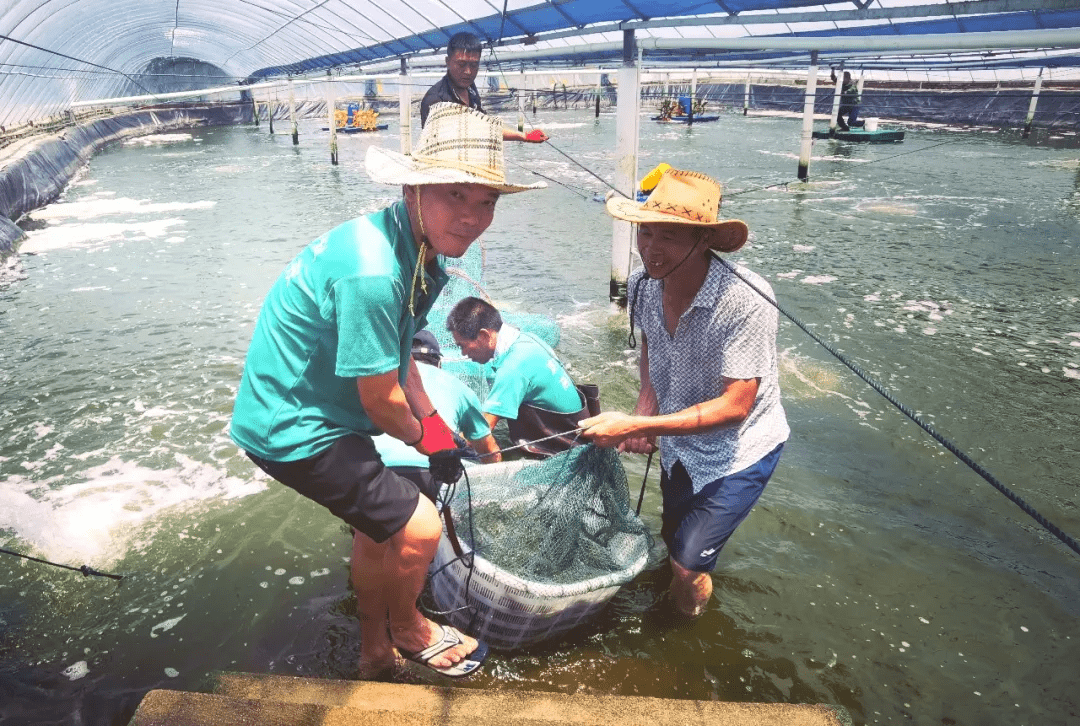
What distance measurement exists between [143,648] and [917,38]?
6.21 m

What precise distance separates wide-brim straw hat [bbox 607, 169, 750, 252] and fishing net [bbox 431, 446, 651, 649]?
970 millimetres

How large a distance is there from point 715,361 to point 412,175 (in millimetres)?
1378

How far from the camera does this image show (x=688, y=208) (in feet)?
7.81

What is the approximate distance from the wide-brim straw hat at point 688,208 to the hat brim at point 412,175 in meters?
0.59

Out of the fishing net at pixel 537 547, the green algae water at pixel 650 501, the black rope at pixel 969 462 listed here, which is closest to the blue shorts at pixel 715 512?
the fishing net at pixel 537 547

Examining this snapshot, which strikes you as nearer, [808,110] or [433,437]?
[433,437]

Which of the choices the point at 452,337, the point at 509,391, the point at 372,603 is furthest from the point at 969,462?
the point at 452,337

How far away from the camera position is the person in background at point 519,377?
375 centimetres

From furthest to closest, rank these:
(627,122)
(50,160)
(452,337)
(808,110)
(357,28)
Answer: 1. (357,28)
2. (50,160)
3. (808,110)
4. (627,122)
5. (452,337)

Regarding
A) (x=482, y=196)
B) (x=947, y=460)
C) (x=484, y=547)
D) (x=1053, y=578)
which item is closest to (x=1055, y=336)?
(x=947, y=460)

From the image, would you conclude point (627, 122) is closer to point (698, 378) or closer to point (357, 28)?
point (698, 378)

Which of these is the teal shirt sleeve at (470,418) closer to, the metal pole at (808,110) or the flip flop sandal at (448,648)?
the flip flop sandal at (448,648)

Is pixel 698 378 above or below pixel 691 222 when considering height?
below

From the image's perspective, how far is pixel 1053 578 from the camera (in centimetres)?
341
